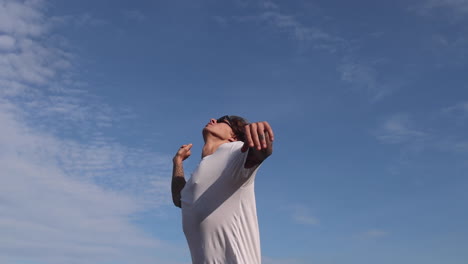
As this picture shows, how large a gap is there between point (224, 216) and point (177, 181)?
1.51 m

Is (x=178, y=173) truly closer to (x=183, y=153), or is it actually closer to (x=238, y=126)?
(x=183, y=153)

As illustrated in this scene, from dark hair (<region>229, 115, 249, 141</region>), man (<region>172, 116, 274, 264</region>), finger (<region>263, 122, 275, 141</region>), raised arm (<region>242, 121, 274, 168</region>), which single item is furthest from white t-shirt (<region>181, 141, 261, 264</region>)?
dark hair (<region>229, 115, 249, 141</region>)

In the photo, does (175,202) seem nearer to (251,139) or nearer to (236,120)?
(236,120)

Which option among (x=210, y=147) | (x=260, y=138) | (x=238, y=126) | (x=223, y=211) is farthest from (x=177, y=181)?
(x=260, y=138)

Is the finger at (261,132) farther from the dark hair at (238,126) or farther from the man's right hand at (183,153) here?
the man's right hand at (183,153)

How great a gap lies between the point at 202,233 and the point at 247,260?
49 centimetres

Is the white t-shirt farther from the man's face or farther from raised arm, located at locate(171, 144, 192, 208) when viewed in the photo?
raised arm, located at locate(171, 144, 192, 208)

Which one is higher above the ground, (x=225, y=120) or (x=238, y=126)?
(x=225, y=120)

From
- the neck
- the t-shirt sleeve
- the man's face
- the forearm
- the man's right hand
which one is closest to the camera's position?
the t-shirt sleeve

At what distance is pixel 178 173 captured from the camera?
579 cm

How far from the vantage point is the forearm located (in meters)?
5.54

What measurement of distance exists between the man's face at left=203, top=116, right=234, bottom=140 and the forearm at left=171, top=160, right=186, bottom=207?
2.37ft

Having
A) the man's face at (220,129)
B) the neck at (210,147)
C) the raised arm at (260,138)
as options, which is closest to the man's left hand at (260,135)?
the raised arm at (260,138)

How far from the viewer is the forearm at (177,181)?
5543mm
